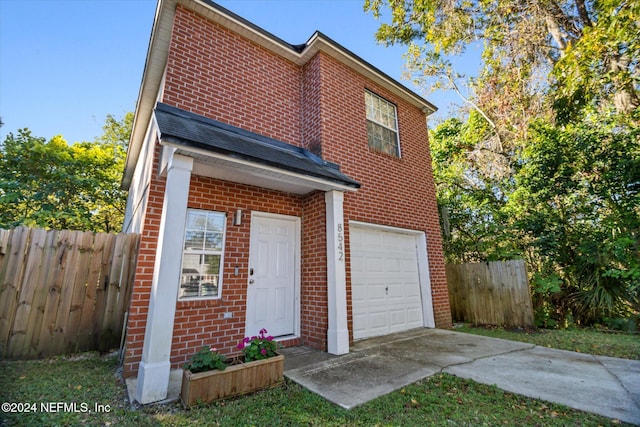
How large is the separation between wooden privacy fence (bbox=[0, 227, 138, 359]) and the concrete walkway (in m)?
3.17

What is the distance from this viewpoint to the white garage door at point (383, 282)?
561 cm

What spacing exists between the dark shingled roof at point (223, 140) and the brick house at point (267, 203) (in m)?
0.03

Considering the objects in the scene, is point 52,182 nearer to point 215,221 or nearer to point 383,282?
point 215,221

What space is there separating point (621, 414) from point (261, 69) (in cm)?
731

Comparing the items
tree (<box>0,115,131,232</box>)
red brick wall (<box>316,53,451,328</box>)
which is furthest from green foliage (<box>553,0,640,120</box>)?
tree (<box>0,115,131,232</box>)

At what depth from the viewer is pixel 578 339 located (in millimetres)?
5355

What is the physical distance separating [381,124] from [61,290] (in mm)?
7464

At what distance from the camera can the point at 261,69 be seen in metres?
5.89

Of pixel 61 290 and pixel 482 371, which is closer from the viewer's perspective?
pixel 482 371

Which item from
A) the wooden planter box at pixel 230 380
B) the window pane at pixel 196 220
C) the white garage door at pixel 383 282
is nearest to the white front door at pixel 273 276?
the window pane at pixel 196 220

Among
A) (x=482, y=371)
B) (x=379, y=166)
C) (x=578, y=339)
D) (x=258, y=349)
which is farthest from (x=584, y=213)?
(x=258, y=349)

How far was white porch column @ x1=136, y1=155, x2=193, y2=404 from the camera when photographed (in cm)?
283

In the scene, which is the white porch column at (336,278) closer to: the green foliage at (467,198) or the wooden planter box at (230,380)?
the wooden planter box at (230,380)

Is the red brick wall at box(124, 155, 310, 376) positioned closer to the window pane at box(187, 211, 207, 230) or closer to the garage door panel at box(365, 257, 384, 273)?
the window pane at box(187, 211, 207, 230)
